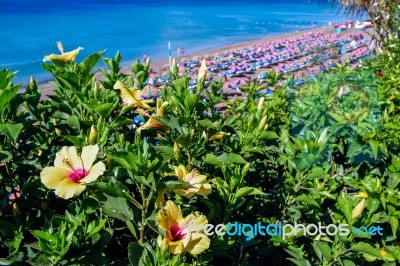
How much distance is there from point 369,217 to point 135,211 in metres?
0.92

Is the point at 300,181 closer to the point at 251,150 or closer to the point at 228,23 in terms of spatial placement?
the point at 251,150

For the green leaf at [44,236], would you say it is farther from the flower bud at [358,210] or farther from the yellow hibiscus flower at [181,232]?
the flower bud at [358,210]

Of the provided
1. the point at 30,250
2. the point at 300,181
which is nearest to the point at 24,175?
the point at 30,250

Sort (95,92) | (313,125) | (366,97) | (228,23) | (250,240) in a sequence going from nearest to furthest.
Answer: (250,240) → (95,92) → (313,125) → (366,97) → (228,23)

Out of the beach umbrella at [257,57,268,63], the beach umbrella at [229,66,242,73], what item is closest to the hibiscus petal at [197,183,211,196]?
the beach umbrella at [229,66,242,73]

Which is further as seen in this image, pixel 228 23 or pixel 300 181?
pixel 228 23

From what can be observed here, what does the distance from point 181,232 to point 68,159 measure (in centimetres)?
42

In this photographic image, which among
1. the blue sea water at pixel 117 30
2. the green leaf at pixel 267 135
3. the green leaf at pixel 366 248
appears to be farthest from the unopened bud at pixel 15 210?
the blue sea water at pixel 117 30

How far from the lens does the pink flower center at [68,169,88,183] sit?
1263 millimetres

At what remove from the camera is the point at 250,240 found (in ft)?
5.03

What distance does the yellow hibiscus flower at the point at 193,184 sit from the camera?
1.23 metres

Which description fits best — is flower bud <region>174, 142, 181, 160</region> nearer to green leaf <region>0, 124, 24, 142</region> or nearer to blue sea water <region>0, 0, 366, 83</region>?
green leaf <region>0, 124, 24, 142</region>

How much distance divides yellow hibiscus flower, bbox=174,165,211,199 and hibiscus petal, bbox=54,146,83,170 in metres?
0.31

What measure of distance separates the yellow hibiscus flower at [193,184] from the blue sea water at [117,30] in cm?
1617
